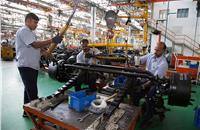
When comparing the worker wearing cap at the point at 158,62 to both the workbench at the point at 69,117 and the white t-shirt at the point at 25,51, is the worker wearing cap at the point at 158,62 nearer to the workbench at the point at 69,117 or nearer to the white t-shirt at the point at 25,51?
the workbench at the point at 69,117

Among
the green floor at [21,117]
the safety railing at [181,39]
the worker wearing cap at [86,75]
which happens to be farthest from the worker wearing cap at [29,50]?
the safety railing at [181,39]

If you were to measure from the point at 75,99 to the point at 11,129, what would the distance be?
1174 mm

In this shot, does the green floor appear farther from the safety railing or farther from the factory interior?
the safety railing

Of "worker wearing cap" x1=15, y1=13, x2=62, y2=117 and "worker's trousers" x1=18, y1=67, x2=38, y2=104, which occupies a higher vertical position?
"worker wearing cap" x1=15, y1=13, x2=62, y2=117

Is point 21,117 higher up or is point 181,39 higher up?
point 181,39

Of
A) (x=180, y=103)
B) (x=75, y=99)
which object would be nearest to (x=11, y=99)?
(x=75, y=99)

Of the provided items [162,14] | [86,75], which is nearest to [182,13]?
[162,14]

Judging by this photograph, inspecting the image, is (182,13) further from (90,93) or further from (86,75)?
(90,93)

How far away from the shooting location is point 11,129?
224cm

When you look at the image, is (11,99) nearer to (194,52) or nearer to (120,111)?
(120,111)

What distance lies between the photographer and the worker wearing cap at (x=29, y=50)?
2273 mm

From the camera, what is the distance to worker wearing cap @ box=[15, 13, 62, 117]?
2.27 m

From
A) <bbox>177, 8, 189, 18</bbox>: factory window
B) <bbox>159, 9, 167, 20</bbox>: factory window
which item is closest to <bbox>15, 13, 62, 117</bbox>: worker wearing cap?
<bbox>159, 9, 167, 20</bbox>: factory window

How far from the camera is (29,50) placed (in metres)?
2.40
